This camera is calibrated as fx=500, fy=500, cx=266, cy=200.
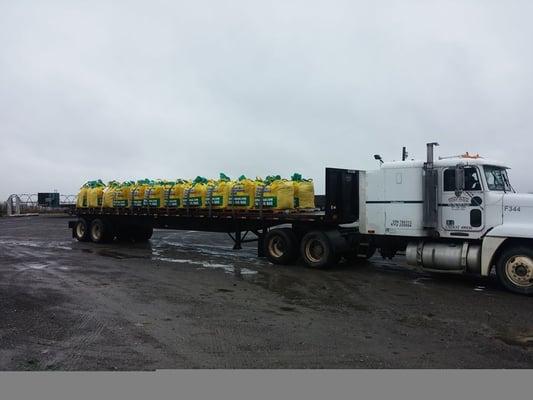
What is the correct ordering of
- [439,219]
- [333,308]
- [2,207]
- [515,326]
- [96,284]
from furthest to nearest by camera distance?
1. [2,207]
2. [439,219]
3. [96,284]
4. [333,308]
5. [515,326]

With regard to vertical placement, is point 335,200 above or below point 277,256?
above

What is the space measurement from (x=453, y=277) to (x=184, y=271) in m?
6.72

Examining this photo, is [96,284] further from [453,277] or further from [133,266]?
[453,277]

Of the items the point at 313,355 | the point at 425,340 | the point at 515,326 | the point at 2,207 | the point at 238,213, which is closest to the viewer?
the point at 313,355

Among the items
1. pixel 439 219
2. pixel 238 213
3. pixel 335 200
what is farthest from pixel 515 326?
pixel 238 213

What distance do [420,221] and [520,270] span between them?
8.00 feet

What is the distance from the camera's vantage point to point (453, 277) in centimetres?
1235

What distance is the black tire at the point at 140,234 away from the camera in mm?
21653

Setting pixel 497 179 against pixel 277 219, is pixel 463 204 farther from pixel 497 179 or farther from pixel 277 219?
pixel 277 219

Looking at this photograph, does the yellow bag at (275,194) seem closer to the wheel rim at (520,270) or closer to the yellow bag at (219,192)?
the yellow bag at (219,192)

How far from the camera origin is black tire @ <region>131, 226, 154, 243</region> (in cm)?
2165

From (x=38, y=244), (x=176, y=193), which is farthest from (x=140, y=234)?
(x=176, y=193)

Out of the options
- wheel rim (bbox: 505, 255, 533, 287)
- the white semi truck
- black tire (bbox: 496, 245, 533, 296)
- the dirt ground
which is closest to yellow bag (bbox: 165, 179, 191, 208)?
the white semi truck

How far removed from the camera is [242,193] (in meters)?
15.3
